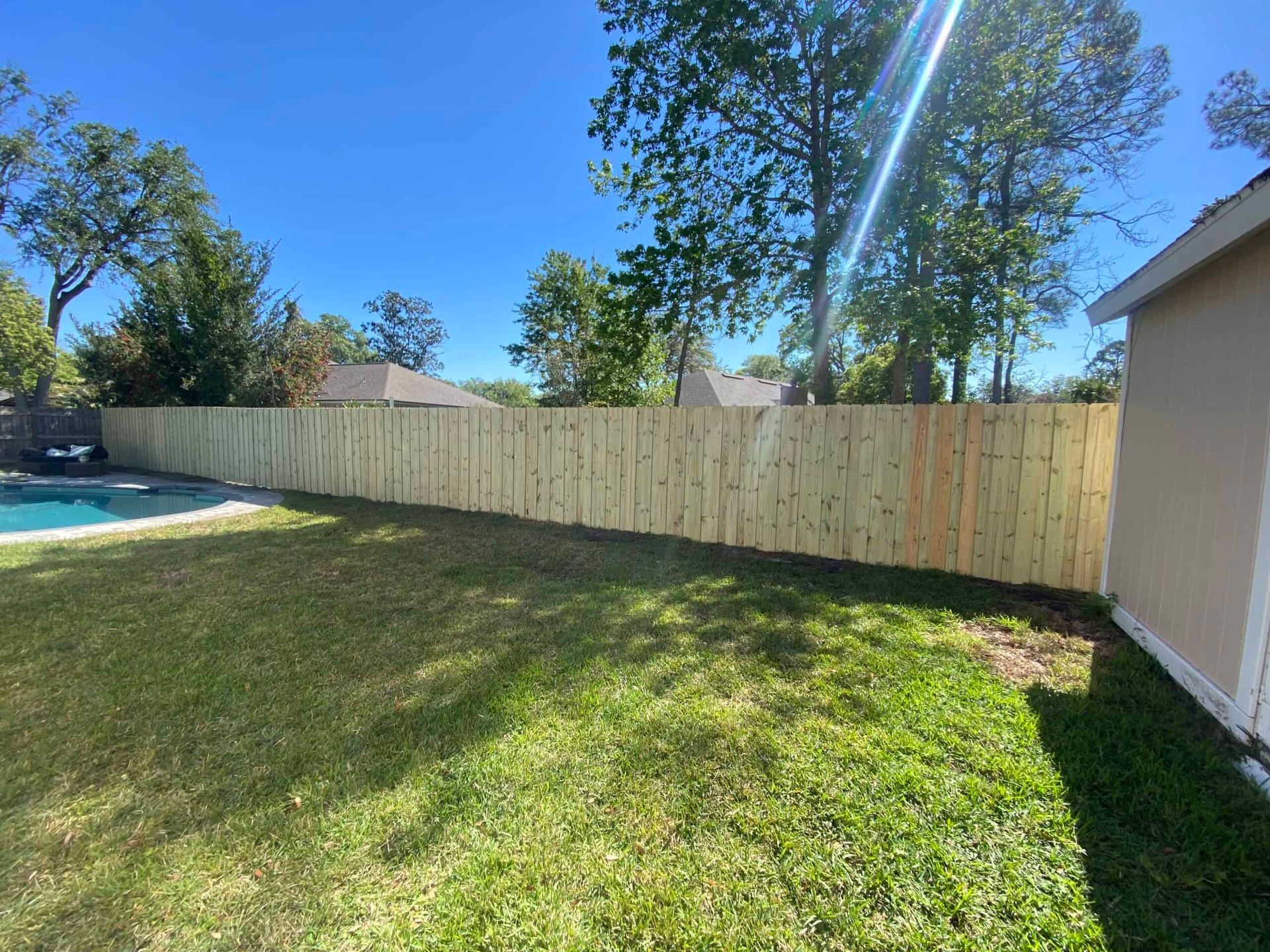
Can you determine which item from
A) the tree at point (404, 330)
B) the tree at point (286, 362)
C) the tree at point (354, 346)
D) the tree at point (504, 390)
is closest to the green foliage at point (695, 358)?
the tree at point (504, 390)

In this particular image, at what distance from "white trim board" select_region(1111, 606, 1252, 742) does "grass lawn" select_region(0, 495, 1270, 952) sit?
99 mm

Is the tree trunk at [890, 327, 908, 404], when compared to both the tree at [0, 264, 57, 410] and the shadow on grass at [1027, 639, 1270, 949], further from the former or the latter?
the tree at [0, 264, 57, 410]

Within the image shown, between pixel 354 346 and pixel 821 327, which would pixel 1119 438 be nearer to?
pixel 821 327

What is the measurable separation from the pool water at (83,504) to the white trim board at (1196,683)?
11564mm

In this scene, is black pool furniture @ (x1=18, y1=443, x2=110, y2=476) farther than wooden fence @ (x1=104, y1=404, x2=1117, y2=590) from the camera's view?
Yes

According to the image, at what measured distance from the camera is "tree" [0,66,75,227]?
18.0 m

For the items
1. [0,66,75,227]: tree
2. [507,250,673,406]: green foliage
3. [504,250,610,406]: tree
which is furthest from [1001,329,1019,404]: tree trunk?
[0,66,75,227]: tree

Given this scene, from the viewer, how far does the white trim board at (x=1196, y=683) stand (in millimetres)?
2152

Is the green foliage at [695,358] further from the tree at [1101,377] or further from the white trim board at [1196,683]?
the white trim board at [1196,683]

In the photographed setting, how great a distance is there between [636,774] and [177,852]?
1567mm

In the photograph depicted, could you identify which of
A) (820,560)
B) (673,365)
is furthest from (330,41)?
(673,365)

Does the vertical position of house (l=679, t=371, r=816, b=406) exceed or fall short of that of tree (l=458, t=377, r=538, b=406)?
it falls short

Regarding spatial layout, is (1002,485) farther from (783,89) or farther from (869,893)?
(783,89)

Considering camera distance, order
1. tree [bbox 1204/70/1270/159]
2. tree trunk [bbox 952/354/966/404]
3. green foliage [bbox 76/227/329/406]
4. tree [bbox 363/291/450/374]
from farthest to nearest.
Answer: tree [bbox 363/291/450/374] → green foliage [bbox 76/227/329/406] → tree trunk [bbox 952/354/966/404] → tree [bbox 1204/70/1270/159]
